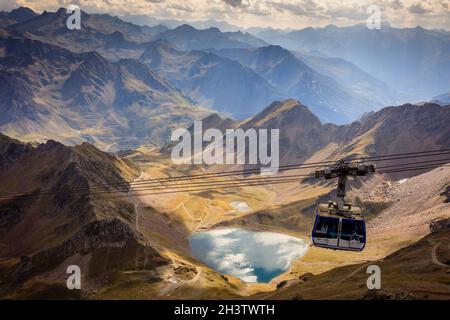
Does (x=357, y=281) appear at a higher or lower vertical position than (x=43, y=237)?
lower

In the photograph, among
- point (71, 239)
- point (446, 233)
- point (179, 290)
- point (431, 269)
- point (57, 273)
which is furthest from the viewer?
point (71, 239)

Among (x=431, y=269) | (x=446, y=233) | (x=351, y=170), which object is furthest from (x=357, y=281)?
(x=351, y=170)

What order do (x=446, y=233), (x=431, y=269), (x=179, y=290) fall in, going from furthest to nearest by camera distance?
1. (x=179, y=290)
2. (x=446, y=233)
3. (x=431, y=269)

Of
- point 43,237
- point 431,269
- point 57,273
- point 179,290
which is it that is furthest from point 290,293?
point 43,237
